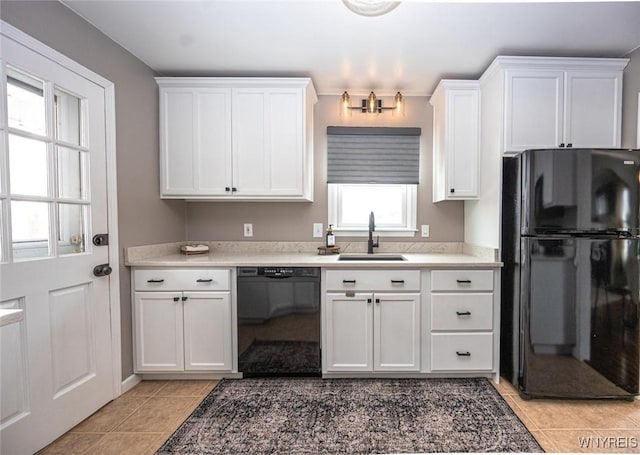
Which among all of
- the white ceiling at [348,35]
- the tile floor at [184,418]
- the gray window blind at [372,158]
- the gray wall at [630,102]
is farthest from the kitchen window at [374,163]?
the tile floor at [184,418]

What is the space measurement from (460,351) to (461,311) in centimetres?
30

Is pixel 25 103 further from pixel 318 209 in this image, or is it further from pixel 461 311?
pixel 461 311

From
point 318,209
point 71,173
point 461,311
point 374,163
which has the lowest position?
point 461,311

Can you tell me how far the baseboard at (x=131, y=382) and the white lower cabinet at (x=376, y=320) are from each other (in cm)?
143

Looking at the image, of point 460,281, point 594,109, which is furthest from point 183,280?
point 594,109

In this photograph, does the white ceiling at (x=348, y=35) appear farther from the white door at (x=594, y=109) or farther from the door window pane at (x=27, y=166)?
the door window pane at (x=27, y=166)

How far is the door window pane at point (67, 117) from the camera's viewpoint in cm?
185

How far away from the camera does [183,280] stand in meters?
2.39

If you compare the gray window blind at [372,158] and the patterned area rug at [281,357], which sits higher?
the gray window blind at [372,158]

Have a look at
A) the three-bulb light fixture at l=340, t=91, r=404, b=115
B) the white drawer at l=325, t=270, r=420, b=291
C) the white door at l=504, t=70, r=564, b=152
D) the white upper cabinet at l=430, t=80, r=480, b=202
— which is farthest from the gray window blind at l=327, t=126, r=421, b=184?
the white drawer at l=325, t=270, r=420, b=291

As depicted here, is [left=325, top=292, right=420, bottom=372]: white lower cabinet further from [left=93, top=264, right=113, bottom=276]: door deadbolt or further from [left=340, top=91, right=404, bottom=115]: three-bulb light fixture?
[left=340, top=91, right=404, bottom=115]: three-bulb light fixture

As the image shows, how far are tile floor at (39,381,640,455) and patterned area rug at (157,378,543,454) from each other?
0.10m

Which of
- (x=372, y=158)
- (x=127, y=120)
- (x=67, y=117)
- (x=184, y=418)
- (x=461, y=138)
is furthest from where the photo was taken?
(x=372, y=158)

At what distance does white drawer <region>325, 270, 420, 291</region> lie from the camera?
2385 mm
